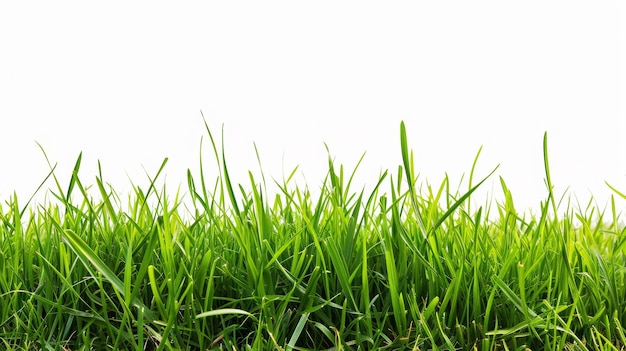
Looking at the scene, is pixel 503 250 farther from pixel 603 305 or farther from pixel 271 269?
pixel 271 269

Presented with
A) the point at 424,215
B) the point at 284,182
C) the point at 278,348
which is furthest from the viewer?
the point at 284,182

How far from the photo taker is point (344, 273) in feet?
4.65

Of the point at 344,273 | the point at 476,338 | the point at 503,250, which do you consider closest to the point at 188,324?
the point at 344,273

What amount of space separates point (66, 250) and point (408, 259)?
0.87 meters

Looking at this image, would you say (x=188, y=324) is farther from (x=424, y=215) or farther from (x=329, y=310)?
(x=424, y=215)

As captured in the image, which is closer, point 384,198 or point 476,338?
point 476,338

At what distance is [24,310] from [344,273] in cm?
80

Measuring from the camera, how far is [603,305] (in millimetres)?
1549

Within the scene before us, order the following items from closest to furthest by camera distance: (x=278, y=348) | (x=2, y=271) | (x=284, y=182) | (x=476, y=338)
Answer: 1. (x=278, y=348)
2. (x=476, y=338)
3. (x=2, y=271)
4. (x=284, y=182)

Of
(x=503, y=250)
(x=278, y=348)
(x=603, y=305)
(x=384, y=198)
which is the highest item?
(x=384, y=198)

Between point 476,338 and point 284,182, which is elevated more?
point 284,182

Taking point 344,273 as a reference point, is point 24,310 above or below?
below

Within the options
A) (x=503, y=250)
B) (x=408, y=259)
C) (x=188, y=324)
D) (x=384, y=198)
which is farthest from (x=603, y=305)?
(x=188, y=324)

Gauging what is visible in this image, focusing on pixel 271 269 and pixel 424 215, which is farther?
pixel 424 215
